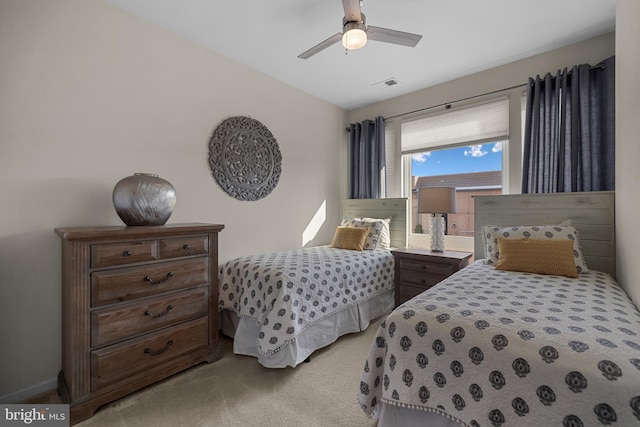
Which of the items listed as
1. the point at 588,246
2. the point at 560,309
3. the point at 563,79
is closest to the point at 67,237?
the point at 560,309

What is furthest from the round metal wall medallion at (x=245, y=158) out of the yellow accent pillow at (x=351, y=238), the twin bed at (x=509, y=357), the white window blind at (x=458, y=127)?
the twin bed at (x=509, y=357)

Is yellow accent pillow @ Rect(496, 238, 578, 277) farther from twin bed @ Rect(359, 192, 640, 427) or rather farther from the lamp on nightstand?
the lamp on nightstand

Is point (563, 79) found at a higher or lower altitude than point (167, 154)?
higher

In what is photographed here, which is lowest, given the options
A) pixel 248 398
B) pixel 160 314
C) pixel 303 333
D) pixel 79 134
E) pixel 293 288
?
pixel 248 398

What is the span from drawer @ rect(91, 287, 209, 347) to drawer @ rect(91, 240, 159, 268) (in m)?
0.26

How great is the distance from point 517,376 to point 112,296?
6.60ft

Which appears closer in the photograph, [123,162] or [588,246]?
[123,162]

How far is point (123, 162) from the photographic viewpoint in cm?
212

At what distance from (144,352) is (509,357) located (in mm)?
1958

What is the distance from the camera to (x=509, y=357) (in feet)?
3.23

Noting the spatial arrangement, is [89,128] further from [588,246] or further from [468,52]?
[588,246]

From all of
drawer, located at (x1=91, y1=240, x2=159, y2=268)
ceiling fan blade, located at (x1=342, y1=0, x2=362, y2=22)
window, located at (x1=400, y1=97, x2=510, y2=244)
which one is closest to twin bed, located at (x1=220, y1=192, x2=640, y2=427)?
window, located at (x1=400, y1=97, x2=510, y2=244)

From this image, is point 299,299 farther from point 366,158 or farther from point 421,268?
point 366,158

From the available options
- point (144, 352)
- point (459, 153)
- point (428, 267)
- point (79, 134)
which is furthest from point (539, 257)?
point (79, 134)
